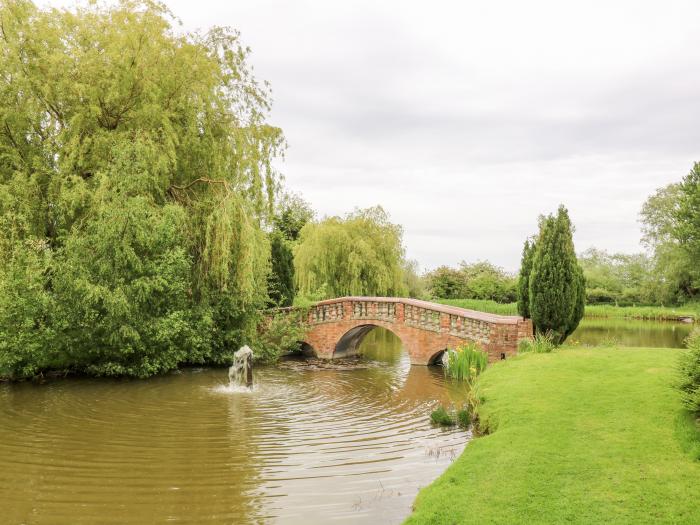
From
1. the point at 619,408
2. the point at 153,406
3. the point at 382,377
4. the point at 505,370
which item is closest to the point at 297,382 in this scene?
the point at 382,377

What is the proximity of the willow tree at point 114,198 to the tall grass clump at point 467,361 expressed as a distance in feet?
20.6

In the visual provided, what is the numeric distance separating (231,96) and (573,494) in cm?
1556

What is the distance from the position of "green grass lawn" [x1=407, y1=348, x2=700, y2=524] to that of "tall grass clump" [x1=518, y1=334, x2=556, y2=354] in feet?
11.9

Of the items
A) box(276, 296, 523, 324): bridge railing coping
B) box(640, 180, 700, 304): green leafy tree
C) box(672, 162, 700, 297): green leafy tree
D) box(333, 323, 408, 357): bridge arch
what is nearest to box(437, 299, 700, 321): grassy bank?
box(640, 180, 700, 304): green leafy tree

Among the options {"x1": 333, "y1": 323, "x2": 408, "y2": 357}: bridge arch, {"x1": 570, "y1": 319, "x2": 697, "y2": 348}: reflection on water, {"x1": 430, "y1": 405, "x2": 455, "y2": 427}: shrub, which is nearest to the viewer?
{"x1": 430, "y1": 405, "x2": 455, "y2": 427}: shrub

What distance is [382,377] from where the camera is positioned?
17078 millimetres

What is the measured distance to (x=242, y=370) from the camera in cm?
1535

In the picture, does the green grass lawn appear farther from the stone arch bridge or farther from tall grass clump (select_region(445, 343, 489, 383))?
the stone arch bridge

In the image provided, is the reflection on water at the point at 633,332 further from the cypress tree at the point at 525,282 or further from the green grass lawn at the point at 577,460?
the green grass lawn at the point at 577,460

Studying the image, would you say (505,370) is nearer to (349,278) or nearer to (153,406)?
(153,406)

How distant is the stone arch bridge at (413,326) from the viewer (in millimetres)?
16156

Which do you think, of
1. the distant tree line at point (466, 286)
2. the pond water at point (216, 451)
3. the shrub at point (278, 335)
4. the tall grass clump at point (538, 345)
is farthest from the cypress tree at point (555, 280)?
the distant tree line at point (466, 286)

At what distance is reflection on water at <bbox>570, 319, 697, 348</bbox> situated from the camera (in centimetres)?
2591

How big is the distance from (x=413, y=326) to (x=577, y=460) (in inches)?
470
